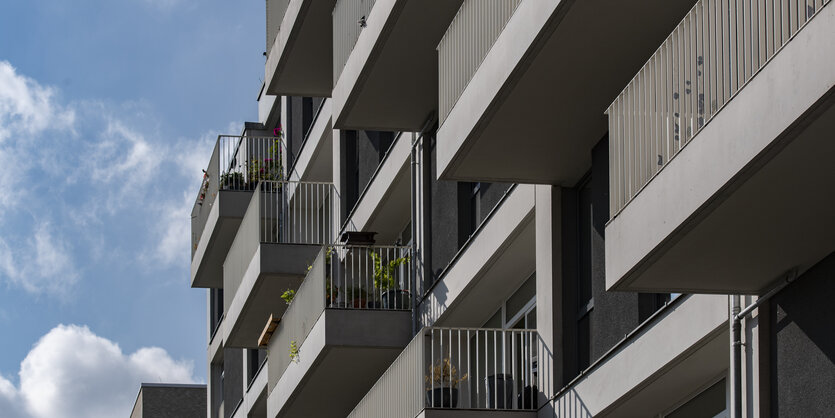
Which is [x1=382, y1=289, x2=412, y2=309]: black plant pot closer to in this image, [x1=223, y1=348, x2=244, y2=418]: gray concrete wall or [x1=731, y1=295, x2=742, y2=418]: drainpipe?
[x1=731, y1=295, x2=742, y2=418]: drainpipe

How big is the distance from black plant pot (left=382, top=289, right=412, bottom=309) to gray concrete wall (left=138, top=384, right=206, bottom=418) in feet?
74.5

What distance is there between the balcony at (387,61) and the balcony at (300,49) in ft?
7.64

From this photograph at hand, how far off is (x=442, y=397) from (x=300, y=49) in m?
8.70

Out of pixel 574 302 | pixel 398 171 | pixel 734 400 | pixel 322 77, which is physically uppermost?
pixel 322 77

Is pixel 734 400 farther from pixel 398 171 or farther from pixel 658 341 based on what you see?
pixel 398 171

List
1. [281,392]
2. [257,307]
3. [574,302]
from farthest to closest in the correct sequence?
[257,307] < [281,392] < [574,302]

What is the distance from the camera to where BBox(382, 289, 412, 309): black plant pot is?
819 inches

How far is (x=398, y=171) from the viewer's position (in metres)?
21.6

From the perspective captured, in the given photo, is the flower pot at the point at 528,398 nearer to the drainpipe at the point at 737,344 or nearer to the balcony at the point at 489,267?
the balcony at the point at 489,267

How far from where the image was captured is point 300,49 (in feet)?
78.8

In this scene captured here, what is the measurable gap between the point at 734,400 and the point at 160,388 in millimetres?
32405

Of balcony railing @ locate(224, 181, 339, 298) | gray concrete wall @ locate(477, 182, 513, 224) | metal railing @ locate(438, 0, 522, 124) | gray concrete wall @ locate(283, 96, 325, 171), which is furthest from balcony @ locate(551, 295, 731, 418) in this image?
gray concrete wall @ locate(283, 96, 325, 171)

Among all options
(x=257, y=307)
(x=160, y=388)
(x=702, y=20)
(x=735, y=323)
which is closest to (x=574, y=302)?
(x=735, y=323)

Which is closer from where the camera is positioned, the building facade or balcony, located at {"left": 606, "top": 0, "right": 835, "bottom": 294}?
balcony, located at {"left": 606, "top": 0, "right": 835, "bottom": 294}
